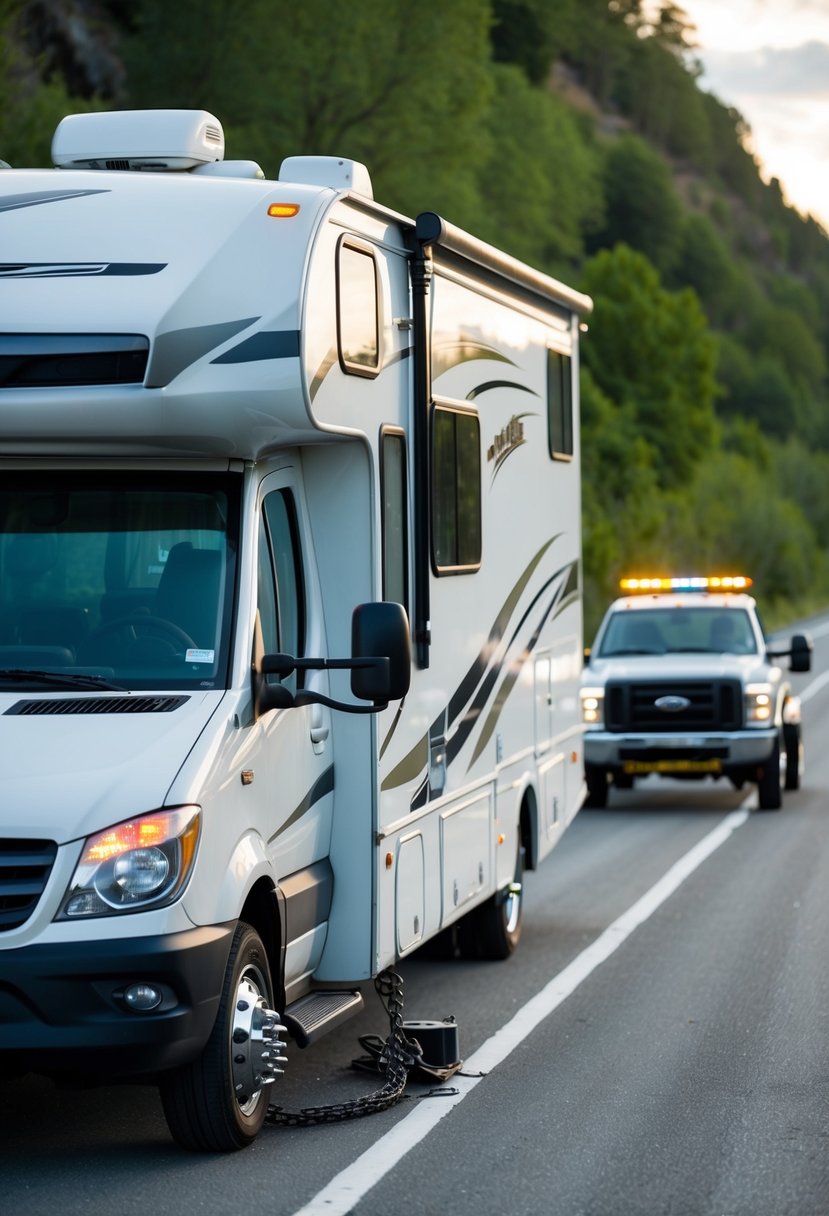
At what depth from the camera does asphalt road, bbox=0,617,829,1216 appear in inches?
247

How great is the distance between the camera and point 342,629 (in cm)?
767

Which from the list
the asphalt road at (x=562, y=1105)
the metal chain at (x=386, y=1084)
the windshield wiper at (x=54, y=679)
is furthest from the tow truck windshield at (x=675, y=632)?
the windshield wiper at (x=54, y=679)

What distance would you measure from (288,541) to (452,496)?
1.68 metres

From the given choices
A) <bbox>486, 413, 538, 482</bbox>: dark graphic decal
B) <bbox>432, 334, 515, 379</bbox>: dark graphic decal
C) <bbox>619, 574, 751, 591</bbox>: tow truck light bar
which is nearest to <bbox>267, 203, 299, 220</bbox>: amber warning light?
<bbox>432, 334, 515, 379</bbox>: dark graphic decal

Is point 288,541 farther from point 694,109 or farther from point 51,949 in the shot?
point 694,109

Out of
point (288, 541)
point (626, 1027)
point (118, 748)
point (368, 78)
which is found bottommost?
point (626, 1027)

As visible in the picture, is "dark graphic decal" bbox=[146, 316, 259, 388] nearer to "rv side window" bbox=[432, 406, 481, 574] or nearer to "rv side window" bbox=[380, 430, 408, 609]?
"rv side window" bbox=[380, 430, 408, 609]

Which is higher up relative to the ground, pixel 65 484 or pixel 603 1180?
pixel 65 484

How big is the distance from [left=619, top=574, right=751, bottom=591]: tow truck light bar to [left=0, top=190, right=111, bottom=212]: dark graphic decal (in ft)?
39.3

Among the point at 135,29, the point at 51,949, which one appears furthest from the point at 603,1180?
the point at 135,29

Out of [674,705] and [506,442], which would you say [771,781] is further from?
[506,442]

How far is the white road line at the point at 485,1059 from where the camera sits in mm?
6297

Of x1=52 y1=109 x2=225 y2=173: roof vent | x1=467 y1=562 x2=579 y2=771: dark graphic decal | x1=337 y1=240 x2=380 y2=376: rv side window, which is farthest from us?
x1=467 y1=562 x2=579 y2=771: dark graphic decal

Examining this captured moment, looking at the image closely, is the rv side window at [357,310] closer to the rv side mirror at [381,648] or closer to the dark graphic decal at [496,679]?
the rv side mirror at [381,648]
